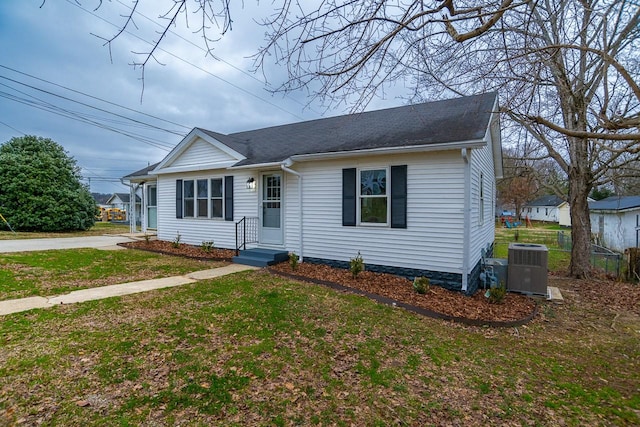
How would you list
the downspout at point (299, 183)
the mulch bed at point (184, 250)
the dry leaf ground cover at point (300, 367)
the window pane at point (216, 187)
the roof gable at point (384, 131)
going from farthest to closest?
the window pane at point (216, 187) → the mulch bed at point (184, 250) → the downspout at point (299, 183) → the roof gable at point (384, 131) → the dry leaf ground cover at point (300, 367)

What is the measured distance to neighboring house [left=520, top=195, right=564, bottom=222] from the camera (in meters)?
45.7

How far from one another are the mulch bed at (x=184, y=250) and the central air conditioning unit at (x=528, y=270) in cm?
748

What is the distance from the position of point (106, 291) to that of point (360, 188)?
19.1 ft

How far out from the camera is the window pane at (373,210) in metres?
7.45

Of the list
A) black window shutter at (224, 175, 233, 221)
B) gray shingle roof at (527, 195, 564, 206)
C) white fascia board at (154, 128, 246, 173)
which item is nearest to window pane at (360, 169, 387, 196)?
white fascia board at (154, 128, 246, 173)

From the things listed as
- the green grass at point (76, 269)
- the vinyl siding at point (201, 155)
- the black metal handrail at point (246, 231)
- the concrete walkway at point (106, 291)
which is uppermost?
the vinyl siding at point (201, 155)

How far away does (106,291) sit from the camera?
5898 mm

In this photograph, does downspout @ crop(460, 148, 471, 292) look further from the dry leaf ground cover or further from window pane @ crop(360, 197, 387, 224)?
window pane @ crop(360, 197, 387, 224)

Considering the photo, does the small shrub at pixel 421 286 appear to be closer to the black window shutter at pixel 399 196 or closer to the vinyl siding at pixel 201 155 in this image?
the black window shutter at pixel 399 196

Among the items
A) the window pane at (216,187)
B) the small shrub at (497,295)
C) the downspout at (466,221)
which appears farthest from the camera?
the window pane at (216,187)

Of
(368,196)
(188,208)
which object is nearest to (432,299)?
(368,196)

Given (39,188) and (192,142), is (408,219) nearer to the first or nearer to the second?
(192,142)

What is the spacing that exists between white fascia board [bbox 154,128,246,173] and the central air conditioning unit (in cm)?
799

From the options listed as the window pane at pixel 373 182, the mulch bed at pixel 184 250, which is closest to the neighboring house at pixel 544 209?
the window pane at pixel 373 182
